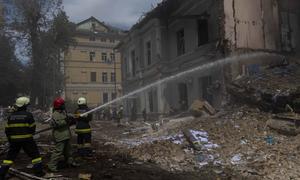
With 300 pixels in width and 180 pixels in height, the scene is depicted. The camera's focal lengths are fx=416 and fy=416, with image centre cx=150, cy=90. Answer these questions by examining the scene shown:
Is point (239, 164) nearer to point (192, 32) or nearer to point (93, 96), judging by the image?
point (192, 32)

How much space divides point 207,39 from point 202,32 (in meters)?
0.55

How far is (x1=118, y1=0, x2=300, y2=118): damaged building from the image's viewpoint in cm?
1894

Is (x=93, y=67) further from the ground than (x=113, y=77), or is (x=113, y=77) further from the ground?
(x=93, y=67)

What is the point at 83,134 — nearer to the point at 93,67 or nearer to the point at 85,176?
the point at 85,176

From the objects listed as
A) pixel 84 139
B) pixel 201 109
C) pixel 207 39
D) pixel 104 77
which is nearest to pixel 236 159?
pixel 84 139

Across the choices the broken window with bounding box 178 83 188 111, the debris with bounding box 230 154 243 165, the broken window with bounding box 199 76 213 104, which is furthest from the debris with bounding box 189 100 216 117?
the broken window with bounding box 178 83 188 111

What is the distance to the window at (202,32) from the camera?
21219 mm

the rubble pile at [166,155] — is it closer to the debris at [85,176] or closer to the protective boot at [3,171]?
the debris at [85,176]

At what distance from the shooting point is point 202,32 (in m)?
21.5

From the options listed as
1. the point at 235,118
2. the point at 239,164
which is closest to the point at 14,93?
the point at 235,118

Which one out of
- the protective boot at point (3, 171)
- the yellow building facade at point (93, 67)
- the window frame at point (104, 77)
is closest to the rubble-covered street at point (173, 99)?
the protective boot at point (3, 171)

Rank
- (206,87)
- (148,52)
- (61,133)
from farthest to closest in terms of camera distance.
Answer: (148,52), (206,87), (61,133)

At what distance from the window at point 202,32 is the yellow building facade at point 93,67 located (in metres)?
42.7

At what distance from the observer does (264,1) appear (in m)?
19.8
